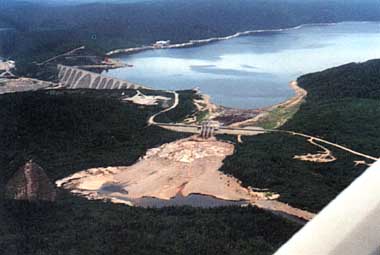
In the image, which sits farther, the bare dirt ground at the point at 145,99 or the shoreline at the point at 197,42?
the shoreline at the point at 197,42

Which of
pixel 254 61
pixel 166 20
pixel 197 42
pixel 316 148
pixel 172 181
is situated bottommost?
pixel 172 181

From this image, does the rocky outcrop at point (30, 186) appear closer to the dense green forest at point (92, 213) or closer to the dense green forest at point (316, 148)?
the dense green forest at point (92, 213)

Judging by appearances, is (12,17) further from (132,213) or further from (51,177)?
(132,213)

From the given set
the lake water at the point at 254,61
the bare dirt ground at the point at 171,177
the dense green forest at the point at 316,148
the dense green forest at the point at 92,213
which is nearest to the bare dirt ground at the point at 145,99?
the lake water at the point at 254,61

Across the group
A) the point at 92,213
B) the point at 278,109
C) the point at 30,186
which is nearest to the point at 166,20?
the point at 278,109

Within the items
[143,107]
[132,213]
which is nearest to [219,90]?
[143,107]

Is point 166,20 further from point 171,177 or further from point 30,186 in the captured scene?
point 30,186
